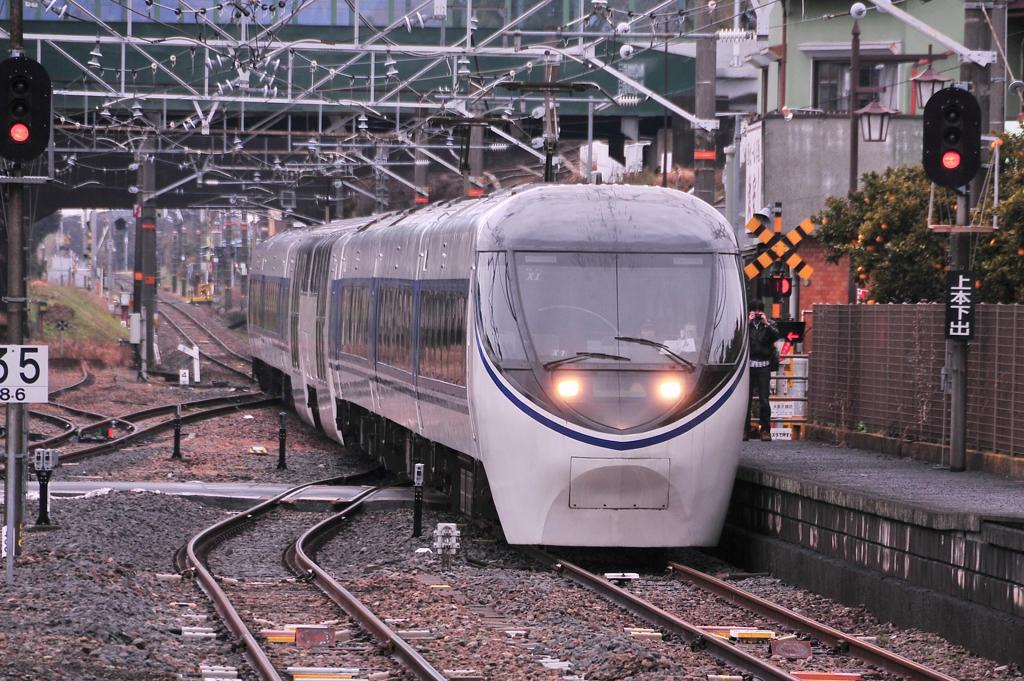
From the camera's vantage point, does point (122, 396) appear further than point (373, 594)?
Yes

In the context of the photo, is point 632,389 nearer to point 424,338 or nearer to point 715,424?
point 715,424

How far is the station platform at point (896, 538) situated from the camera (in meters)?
11.4

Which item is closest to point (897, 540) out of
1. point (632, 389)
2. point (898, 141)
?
point (632, 389)

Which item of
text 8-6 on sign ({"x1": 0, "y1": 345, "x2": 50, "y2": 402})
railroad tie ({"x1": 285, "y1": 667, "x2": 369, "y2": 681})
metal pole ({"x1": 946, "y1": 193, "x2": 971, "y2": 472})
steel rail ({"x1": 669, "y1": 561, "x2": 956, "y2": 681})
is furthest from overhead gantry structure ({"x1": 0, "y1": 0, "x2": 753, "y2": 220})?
railroad tie ({"x1": 285, "y1": 667, "x2": 369, "y2": 681})

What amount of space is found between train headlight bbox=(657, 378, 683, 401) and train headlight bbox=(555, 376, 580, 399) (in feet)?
2.28

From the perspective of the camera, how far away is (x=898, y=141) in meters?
39.2

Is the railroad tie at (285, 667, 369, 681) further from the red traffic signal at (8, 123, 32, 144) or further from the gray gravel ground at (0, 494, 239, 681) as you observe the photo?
the red traffic signal at (8, 123, 32, 144)

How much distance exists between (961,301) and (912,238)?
10.5 m

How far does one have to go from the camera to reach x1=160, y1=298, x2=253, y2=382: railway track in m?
56.4

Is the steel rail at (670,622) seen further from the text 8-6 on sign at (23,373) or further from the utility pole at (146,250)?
the utility pole at (146,250)

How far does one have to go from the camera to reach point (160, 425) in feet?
104

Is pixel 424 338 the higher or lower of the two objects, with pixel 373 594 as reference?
higher

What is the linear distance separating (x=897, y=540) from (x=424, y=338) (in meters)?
6.99

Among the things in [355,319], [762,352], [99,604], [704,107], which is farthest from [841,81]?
[99,604]
